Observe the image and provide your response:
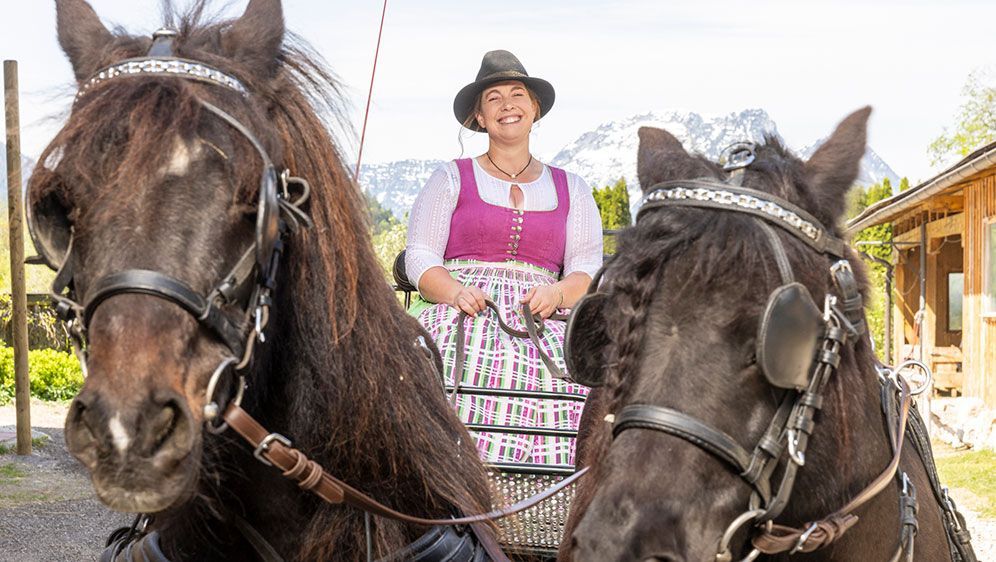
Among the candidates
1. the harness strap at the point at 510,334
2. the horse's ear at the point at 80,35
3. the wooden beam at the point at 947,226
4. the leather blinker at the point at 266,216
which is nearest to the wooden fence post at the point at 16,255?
the harness strap at the point at 510,334

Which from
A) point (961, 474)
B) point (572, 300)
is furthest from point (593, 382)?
point (961, 474)

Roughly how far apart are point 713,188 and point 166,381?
1.16 m

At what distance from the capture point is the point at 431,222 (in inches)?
157

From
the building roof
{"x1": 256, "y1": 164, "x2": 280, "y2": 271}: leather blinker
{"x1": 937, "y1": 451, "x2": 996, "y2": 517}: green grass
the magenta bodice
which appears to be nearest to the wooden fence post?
the magenta bodice

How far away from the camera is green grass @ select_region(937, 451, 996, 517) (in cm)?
1000

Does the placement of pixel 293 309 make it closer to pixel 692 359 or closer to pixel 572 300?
pixel 692 359

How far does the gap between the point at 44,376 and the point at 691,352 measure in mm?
14966

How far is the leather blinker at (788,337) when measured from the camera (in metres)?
1.92

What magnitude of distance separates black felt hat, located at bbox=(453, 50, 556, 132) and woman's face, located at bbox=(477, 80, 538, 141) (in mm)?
35

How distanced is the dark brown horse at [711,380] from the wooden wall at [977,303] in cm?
1264

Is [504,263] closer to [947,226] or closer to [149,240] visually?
[149,240]

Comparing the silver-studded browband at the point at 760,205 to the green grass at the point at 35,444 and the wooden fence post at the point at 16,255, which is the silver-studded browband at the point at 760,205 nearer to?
the wooden fence post at the point at 16,255

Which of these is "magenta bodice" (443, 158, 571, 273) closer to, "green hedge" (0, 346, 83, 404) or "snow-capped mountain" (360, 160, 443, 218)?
"snow-capped mountain" (360, 160, 443, 218)

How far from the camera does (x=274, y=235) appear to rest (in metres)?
2.18
